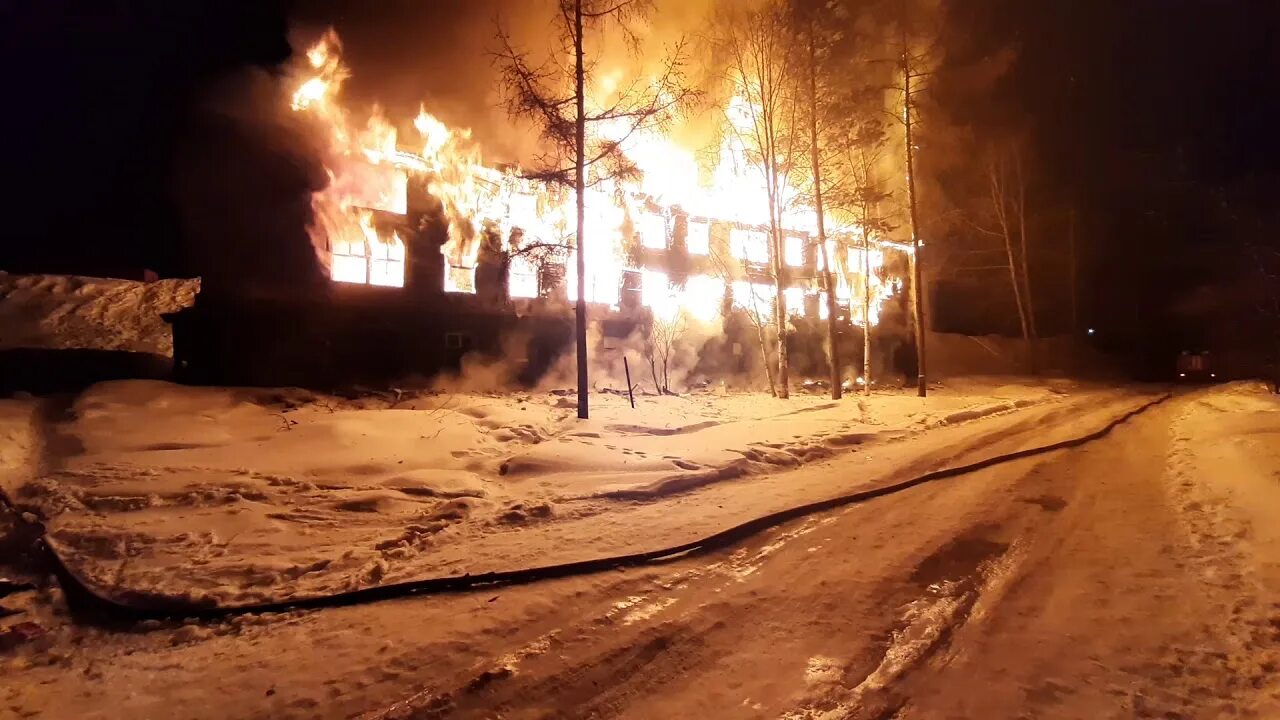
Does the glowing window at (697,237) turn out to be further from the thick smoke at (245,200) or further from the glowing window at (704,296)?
the thick smoke at (245,200)

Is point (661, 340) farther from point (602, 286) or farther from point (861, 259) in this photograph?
point (861, 259)

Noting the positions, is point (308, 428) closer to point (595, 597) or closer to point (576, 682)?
point (595, 597)

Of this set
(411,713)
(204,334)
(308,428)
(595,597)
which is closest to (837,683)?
(595,597)

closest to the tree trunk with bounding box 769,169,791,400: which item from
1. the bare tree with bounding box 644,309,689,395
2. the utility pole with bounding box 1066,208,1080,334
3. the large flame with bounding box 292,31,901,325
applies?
the large flame with bounding box 292,31,901,325

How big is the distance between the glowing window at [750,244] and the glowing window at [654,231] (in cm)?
257

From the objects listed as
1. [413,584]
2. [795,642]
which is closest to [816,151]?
[795,642]

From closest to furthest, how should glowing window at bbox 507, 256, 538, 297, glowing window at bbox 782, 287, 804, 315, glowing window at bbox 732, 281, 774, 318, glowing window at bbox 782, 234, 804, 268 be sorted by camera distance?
glowing window at bbox 507, 256, 538, 297 < glowing window at bbox 732, 281, 774, 318 < glowing window at bbox 782, 287, 804, 315 < glowing window at bbox 782, 234, 804, 268

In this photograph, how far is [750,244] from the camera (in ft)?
84.3

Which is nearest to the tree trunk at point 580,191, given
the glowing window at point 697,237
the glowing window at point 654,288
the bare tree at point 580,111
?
the bare tree at point 580,111

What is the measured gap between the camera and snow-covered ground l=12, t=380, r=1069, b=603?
549 centimetres

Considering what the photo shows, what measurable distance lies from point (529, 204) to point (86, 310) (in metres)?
22.4

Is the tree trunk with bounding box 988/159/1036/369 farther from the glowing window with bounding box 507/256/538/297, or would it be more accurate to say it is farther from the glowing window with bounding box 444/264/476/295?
the glowing window with bounding box 444/264/476/295

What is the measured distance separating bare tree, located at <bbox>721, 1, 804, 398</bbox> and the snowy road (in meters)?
13.9

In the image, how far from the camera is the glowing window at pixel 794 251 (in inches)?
1137
